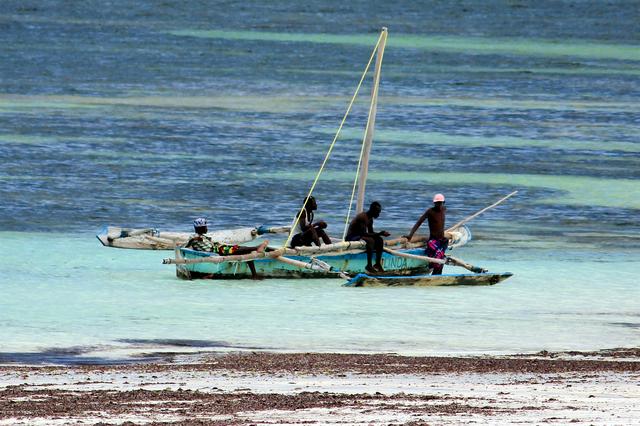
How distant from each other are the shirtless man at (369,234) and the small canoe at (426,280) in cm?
48

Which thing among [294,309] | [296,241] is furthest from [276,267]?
[294,309]

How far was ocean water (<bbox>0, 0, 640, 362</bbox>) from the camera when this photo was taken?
1603cm

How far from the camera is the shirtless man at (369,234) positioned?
18875 mm

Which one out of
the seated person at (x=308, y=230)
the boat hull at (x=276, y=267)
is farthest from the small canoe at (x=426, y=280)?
the seated person at (x=308, y=230)

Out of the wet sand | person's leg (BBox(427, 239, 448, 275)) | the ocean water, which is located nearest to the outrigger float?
person's leg (BBox(427, 239, 448, 275))

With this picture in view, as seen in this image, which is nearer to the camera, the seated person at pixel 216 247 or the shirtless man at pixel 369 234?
the seated person at pixel 216 247

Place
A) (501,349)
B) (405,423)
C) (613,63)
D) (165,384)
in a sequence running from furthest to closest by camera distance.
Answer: (613,63) < (501,349) < (165,384) < (405,423)

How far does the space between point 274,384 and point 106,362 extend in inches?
96.2

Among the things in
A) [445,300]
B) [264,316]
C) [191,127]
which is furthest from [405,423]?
[191,127]

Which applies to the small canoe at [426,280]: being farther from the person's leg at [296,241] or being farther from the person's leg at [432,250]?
the person's leg at [296,241]

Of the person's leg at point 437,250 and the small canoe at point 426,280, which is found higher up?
the person's leg at point 437,250

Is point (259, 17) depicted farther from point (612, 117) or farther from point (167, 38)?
point (612, 117)

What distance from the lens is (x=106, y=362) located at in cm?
1347

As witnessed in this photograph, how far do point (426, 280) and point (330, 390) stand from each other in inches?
294
